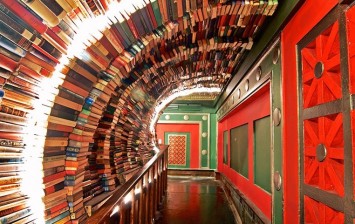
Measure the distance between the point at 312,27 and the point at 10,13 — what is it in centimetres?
183

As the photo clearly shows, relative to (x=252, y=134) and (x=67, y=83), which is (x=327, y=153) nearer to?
(x=67, y=83)

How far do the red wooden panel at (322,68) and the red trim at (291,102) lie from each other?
19 centimetres

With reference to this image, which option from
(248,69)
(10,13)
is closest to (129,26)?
(10,13)

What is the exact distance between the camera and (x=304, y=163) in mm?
2025

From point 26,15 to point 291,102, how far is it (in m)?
2.03

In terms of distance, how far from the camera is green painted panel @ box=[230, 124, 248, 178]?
5607mm

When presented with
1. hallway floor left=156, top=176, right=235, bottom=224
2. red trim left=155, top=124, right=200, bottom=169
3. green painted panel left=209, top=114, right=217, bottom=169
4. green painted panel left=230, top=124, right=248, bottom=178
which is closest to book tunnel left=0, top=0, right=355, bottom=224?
hallway floor left=156, top=176, right=235, bottom=224

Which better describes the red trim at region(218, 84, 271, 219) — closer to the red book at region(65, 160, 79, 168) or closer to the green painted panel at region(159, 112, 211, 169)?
the red book at region(65, 160, 79, 168)

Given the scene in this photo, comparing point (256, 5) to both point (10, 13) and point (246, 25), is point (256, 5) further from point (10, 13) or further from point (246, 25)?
point (10, 13)

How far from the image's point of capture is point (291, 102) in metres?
2.38

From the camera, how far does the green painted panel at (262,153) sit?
390cm

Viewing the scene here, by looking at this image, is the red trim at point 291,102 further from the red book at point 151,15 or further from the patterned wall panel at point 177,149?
the patterned wall panel at point 177,149

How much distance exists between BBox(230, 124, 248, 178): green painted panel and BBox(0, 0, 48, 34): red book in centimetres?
471

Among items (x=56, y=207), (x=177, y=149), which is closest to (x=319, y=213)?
(x=56, y=207)
